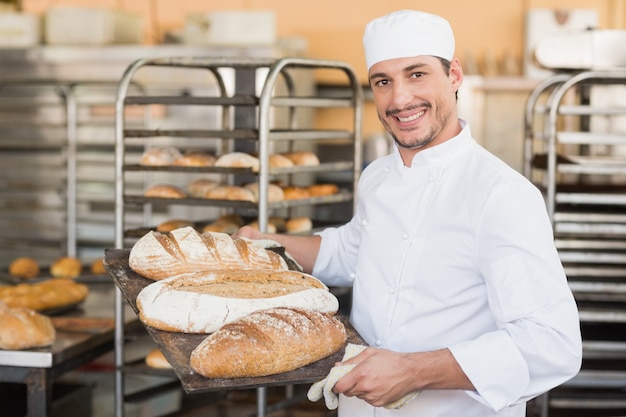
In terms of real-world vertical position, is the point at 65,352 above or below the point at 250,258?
below

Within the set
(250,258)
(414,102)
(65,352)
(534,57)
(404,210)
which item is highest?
(534,57)

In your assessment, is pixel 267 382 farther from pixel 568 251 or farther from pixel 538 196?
pixel 568 251

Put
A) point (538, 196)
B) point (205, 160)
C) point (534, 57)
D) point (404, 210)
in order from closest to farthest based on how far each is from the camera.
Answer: point (538, 196)
point (404, 210)
point (205, 160)
point (534, 57)

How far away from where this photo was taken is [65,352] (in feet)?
8.79

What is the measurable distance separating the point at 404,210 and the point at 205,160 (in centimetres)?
121

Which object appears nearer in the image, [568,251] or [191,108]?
[568,251]

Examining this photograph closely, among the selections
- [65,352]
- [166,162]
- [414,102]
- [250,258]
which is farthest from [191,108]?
[414,102]

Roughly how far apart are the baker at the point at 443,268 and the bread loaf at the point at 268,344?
15 centimetres

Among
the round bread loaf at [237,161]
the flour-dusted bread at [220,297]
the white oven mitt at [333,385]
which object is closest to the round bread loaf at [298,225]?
the round bread loaf at [237,161]

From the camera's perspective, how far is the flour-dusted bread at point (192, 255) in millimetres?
2047

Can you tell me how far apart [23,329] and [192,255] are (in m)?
0.84

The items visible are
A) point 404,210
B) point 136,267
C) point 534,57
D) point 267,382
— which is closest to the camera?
point 267,382

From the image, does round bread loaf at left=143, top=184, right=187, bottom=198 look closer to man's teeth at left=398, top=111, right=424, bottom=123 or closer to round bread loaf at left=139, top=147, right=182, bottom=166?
round bread loaf at left=139, top=147, right=182, bottom=166

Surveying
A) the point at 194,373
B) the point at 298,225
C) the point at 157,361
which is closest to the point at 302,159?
the point at 298,225
